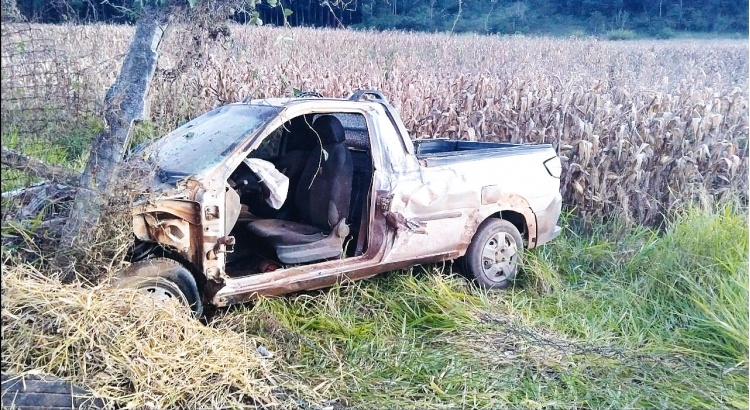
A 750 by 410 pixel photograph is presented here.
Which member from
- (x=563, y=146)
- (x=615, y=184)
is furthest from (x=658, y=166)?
(x=563, y=146)

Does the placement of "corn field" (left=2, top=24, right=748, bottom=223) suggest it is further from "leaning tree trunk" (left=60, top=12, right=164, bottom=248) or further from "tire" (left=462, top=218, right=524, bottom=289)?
"tire" (left=462, top=218, right=524, bottom=289)

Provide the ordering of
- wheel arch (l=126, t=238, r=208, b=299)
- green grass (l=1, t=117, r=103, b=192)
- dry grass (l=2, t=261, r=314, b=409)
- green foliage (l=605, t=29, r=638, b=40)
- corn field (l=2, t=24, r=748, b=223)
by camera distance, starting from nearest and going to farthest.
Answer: dry grass (l=2, t=261, r=314, b=409), green grass (l=1, t=117, r=103, b=192), wheel arch (l=126, t=238, r=208, b=299), corn field (l=2, t=24, r=748, b=223), green foliage (l=605, t=29, r=638, b=40)

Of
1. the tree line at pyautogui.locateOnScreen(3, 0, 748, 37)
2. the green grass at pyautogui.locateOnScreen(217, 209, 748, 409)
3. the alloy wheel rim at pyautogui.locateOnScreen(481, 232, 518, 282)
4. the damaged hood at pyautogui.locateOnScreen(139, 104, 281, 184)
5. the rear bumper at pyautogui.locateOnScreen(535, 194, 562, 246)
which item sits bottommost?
the green grass at pyautogui.locateOnScreen(217, 209, 748, 409)

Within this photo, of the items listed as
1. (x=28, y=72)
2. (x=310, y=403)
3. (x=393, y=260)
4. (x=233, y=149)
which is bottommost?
(x=310, y=403)

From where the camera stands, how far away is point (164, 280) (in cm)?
418

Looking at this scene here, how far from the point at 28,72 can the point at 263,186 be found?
63.8 inches

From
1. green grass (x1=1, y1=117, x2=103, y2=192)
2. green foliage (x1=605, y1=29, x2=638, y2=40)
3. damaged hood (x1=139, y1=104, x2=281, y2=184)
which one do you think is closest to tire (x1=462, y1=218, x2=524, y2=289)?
damaged hood (x1=139, y1=104, x2=281, y2=184)

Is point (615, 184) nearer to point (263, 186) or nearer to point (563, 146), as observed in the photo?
point (563, 146)

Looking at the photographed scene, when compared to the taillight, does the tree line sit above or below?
above

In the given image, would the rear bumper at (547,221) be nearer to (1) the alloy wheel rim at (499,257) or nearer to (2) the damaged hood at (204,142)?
(1) the alloy wheel rim at (499,257)

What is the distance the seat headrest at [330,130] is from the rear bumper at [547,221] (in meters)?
1.99

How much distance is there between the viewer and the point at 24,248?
3775 mm

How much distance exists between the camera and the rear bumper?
615 centimetres

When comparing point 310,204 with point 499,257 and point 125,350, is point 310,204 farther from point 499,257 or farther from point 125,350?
point 125,350
